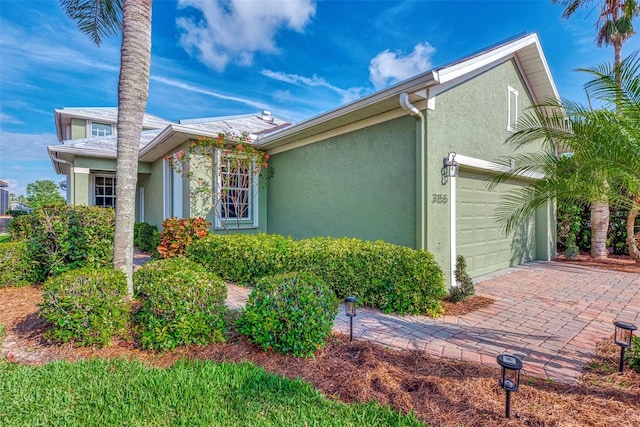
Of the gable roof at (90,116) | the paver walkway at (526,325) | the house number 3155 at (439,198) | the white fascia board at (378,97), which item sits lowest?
the paver walkway at (526,325)

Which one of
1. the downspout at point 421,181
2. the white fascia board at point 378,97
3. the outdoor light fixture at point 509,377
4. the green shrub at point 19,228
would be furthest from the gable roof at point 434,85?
the green shrub at point 19,228

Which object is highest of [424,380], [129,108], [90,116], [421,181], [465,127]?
[90,116]

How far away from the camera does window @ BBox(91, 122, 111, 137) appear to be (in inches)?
764

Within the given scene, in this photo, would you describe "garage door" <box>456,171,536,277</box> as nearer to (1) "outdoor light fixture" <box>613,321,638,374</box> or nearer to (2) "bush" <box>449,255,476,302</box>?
(2) "bush" <box>449,255,476,302</box>

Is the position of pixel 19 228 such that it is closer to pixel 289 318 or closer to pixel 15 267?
pixel 15 267

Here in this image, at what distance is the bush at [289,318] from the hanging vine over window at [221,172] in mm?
5743

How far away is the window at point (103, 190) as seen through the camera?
13427 mm

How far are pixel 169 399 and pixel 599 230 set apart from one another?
12965 millimetres

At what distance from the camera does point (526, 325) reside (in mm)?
4418

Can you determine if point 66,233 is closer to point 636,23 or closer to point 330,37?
point 330,37

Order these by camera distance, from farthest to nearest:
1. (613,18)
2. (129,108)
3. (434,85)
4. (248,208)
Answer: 1. (613,18)
2. (248,208)
3. (434,85)
4. (129,108)

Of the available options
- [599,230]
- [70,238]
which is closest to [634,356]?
[70,238]

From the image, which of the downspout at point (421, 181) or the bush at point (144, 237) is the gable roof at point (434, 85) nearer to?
the downspout at point (421, 181)

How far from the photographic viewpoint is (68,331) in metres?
3.40
